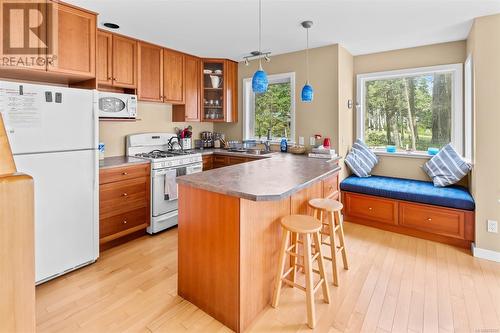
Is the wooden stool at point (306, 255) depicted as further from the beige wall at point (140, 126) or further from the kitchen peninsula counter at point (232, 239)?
the beige wall at point (140, 126)

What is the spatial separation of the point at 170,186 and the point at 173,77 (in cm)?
163

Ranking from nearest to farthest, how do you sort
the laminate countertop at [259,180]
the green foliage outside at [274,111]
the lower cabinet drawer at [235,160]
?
the laminate countertop at [259,180]
the lower cabinet drawer at [235,160]
the green foliage outside at [274,111]

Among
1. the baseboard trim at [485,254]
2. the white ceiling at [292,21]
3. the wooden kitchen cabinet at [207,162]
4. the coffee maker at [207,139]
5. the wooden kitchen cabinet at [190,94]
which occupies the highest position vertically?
the white ceiling at [292,21]

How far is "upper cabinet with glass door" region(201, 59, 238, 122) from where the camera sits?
14.7 feet

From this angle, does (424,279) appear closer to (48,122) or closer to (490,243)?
(490,243)

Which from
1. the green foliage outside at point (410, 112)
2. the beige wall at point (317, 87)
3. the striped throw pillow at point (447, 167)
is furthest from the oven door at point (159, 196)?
the striped throw pillow at point (447, 167)

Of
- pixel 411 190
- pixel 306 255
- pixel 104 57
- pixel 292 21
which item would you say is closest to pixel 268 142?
pixel 292 21

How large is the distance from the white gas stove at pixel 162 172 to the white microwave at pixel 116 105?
498 mm

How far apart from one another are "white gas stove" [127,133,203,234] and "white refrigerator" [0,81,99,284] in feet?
2.49

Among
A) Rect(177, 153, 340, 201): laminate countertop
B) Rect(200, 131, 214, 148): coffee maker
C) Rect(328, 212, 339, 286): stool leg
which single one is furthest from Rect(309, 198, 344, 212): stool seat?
Rect(200, 131, 214, 148): coffee maker

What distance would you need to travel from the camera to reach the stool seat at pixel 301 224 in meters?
1.82

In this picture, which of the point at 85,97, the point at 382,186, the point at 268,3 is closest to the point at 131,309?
the point at 85,97

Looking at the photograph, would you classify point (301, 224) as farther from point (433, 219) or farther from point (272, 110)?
point (272, 110)

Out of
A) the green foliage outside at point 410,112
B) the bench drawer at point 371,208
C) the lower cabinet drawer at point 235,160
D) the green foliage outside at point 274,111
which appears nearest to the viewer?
the bench drawer at point 371,208
